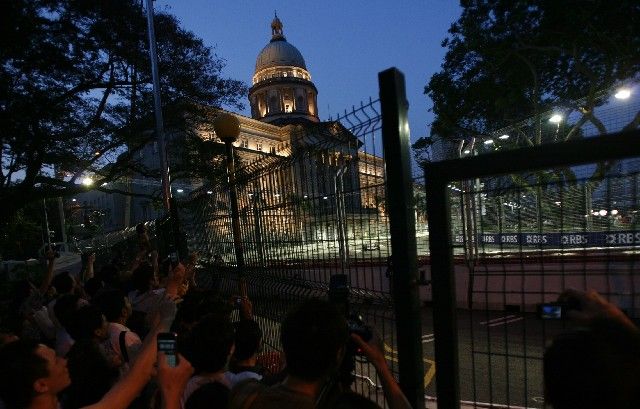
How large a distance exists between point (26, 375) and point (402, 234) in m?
2.03

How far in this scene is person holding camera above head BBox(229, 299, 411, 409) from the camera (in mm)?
1560

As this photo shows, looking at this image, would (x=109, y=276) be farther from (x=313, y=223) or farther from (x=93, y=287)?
(x=313, y=223)

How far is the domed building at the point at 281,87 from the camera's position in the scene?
76.4 m

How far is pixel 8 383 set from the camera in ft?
6.37

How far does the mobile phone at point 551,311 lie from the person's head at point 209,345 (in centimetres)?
166

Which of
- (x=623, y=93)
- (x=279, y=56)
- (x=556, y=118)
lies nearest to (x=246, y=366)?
(x=556, y=118)

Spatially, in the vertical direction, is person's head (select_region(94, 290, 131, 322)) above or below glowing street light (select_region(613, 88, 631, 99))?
below

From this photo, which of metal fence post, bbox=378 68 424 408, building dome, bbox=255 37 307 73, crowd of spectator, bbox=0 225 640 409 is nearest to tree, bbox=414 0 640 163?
metal fence post, bbox=378 68 424 408

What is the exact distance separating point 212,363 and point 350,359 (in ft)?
2.64

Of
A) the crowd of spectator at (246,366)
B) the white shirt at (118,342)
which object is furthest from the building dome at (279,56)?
the crowd of spectator at (246,366)

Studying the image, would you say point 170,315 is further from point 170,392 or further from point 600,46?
point 600,46

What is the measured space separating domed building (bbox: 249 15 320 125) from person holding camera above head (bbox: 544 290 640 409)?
248ft

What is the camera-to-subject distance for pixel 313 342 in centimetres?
165

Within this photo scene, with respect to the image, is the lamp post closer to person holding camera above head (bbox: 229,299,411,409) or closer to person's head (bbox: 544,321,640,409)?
person holding camera above head (bbox: 229,299,411,409)
